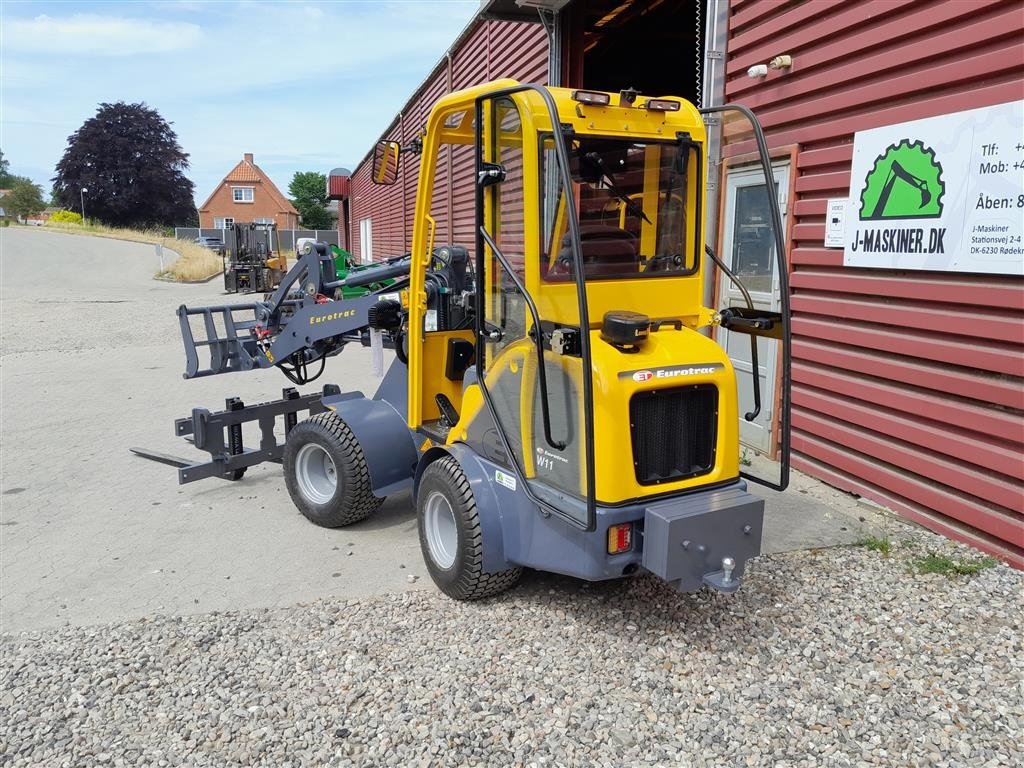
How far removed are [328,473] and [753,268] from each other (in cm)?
369

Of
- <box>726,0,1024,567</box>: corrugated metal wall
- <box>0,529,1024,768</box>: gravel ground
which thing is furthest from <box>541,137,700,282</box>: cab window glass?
<box>726,0,1024,567</box>: corrugated metal wall

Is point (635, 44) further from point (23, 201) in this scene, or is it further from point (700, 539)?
point (23, 201)

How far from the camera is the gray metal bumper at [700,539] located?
3.06m

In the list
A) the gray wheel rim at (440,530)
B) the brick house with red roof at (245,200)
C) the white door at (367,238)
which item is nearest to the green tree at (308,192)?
the brick house with red roof at (245,200)

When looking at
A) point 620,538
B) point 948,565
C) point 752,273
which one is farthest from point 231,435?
point 948,565

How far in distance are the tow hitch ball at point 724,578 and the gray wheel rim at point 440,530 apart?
1305mm

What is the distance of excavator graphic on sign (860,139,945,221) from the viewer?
14.9ft

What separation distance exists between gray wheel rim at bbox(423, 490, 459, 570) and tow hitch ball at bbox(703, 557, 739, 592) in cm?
130

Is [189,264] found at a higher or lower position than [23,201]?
lower

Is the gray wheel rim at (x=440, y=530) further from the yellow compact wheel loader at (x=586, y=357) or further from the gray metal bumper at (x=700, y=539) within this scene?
the gray metal bumper at (x=700, y=539)

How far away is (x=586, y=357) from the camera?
2787 millimetres

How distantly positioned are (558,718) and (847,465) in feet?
11.0

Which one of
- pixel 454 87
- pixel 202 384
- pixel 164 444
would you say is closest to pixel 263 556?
pixel 164 444

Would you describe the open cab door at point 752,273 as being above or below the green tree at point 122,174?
below
